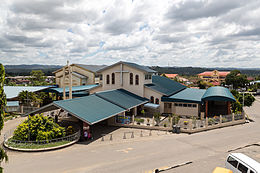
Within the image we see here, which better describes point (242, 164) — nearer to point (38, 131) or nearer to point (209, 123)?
point (209, 123)

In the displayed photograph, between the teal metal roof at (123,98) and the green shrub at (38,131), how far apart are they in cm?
922

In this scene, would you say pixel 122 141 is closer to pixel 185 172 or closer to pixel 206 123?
pixel 185 172

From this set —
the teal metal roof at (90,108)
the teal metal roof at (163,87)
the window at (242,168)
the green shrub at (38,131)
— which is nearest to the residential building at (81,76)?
the teal metal roof at (163,87)

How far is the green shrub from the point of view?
18000 mm

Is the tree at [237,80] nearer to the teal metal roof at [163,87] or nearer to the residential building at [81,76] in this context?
the teal metal roof at [163,87]

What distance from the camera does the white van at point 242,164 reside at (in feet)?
35.5

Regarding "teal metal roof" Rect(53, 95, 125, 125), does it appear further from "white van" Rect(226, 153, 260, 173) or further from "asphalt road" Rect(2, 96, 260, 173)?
"white van" Rect(226, 153, 260, 173)

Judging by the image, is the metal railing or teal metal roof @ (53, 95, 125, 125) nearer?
the metal railing

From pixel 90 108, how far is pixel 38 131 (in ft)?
19.0

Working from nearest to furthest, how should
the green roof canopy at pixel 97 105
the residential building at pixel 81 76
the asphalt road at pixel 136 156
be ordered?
1. the asphalt road at pixel 136 156
2. the green roof canopy at pixel 97 105
3. the residential building at pixel 81 76

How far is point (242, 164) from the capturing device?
11.4m

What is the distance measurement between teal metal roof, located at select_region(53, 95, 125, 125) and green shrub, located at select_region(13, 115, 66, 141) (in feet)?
6.60

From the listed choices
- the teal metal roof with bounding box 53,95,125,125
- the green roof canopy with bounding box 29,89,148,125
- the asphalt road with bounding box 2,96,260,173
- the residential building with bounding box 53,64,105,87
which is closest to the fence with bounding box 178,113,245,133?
the asphalt road with bounding box 2,96,260,173

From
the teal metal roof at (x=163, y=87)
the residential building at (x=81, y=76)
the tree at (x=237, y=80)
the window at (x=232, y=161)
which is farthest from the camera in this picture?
the tree at (x=237, y=80)
